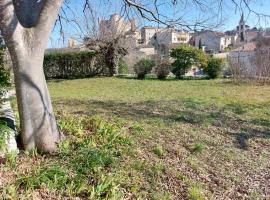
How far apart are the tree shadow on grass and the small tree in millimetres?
9595

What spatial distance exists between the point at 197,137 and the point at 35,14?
325 cm

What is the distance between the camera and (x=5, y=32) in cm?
370

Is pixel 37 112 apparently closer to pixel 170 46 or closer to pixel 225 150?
pixel 225 150

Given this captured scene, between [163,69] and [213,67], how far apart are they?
278cm

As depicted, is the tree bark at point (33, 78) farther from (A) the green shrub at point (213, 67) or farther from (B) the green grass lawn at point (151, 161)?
(A) the green shrub at point (213, 67)

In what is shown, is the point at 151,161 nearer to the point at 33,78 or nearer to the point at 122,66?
the point at 33,78

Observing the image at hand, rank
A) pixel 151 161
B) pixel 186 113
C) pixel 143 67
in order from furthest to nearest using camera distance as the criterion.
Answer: pixel 143 67
pixel 186 113
pixel 151 161

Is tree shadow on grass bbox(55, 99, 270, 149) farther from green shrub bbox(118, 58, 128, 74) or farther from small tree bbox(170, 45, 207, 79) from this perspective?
green shrub bbox(118, 58, 128, 74)

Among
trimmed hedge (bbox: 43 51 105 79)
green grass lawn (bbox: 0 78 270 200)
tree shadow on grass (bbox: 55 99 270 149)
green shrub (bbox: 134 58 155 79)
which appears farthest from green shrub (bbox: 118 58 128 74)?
green grass lawn (bbox: 0 78 270 200)

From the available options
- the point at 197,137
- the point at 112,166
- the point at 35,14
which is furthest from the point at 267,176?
the point at 35,14

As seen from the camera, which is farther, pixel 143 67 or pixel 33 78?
pixel 143 67

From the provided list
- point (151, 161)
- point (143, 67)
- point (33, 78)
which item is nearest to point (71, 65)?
point (143, 67)

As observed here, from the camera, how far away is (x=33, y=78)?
3.94 metres

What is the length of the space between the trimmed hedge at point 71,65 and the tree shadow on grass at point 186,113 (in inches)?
428
